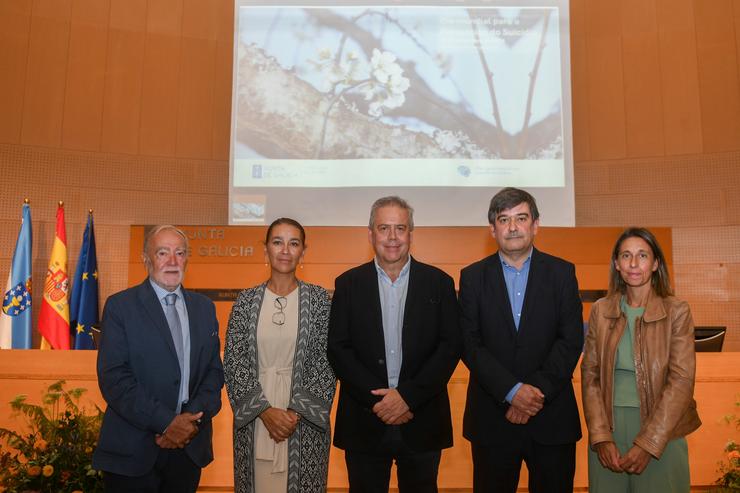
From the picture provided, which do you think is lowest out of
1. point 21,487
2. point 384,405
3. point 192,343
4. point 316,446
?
point 21,487

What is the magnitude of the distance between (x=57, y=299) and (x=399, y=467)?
396cm

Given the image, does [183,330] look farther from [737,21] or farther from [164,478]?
[737,21]

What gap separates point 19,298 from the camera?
4.86 m

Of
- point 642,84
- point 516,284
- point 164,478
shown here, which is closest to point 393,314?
point 516,284

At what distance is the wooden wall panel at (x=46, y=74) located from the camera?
17.7ft

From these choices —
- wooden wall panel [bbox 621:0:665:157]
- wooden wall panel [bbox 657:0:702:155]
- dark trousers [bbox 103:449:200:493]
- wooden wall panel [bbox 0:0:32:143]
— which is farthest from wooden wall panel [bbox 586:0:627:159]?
wooden wall panel [bbox 0:0:32:143]

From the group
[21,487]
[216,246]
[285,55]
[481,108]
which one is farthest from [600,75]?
[21,487]

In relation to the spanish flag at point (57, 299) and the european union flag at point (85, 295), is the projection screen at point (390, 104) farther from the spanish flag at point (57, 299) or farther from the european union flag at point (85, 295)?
the spanish flag at point (57, 299)

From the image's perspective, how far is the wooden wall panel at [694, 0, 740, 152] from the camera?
5379 millimetres

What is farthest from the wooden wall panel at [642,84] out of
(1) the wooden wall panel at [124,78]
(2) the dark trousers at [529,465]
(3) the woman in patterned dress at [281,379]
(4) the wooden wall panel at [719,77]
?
Answer: (1) the wooden wall panel at [124,78]

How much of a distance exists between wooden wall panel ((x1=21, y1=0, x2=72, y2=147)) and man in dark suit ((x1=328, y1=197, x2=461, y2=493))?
4440mm

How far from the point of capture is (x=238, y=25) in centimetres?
518

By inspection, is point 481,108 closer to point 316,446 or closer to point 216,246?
point 216,246

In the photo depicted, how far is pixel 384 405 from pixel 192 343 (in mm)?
725
